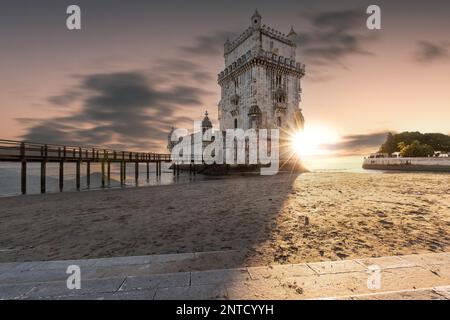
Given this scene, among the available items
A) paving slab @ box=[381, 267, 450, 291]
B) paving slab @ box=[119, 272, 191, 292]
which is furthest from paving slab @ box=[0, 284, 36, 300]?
paving slab @ box=[381, 267, 450, 291]

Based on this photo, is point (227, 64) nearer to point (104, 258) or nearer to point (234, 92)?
point (234, 92)

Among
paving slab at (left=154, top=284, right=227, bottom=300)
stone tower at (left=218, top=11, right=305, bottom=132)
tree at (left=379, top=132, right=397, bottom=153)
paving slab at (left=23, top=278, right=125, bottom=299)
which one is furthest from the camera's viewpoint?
tree at (left=379, top=132, right=397, bottom=153)

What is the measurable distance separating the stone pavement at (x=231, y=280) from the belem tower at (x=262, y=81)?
111ft

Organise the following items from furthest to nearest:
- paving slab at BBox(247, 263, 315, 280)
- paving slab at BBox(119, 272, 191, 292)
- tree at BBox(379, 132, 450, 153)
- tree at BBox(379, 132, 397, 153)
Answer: tree at BBox(379, 132, 397, 153) < tree at BBox(379, 132, 450, 153) < paving slab at BBox(247, 263, 315, 280) < paving slab at BBox(119, 272, 191, 292)

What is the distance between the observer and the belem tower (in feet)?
122

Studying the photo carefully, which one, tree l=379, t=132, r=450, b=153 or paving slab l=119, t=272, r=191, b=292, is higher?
tree l=379, t=132, r=450, b=153

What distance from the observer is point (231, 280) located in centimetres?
337

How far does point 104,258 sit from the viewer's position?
4.50 metres

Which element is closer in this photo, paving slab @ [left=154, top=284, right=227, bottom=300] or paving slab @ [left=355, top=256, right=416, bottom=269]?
paving slab @ [left=154, top=284, right=227, bottom=300]

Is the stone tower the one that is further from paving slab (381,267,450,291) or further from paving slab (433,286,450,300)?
paving slab (433,286,450,300)

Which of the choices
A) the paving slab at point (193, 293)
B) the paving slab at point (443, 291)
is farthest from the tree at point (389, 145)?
the paving slab at point (193, 293)

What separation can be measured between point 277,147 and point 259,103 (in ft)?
26.3

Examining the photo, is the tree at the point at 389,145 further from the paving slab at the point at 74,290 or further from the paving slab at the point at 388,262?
the paving slab at the point at 74,290
